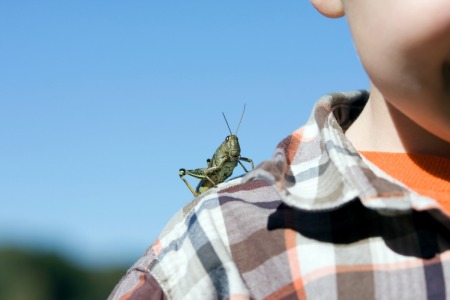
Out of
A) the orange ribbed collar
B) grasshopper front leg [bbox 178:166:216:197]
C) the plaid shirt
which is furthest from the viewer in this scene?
grasshopper front leg [bbox 178:166:216:197]

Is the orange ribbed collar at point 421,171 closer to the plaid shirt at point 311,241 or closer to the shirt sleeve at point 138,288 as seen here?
A: the plaid shirt at point 311,241

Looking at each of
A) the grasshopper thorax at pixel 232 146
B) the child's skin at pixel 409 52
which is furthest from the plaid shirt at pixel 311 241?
the grasshopper thorax at pixel 232 146

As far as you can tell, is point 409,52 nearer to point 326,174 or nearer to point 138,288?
point 326,174

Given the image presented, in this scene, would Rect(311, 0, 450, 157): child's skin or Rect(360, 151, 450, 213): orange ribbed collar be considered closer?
Rect(311, 0, 450, 157): child's skin

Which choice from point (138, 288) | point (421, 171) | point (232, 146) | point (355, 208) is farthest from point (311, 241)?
point (232, 146)

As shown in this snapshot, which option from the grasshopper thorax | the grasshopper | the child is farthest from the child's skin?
the grasshopper thorax

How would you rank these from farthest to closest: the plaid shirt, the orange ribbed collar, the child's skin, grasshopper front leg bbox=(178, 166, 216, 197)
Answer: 1. grasshopper front leg bbox=(178, 166, 216, 197)
2. the orange ribbed collar
3. the plaid shirt
4. the child's skin

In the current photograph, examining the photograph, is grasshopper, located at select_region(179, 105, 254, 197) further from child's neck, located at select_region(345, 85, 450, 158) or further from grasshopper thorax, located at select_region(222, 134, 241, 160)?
child's neck, located at select_region(345, 85, 450, 158)
